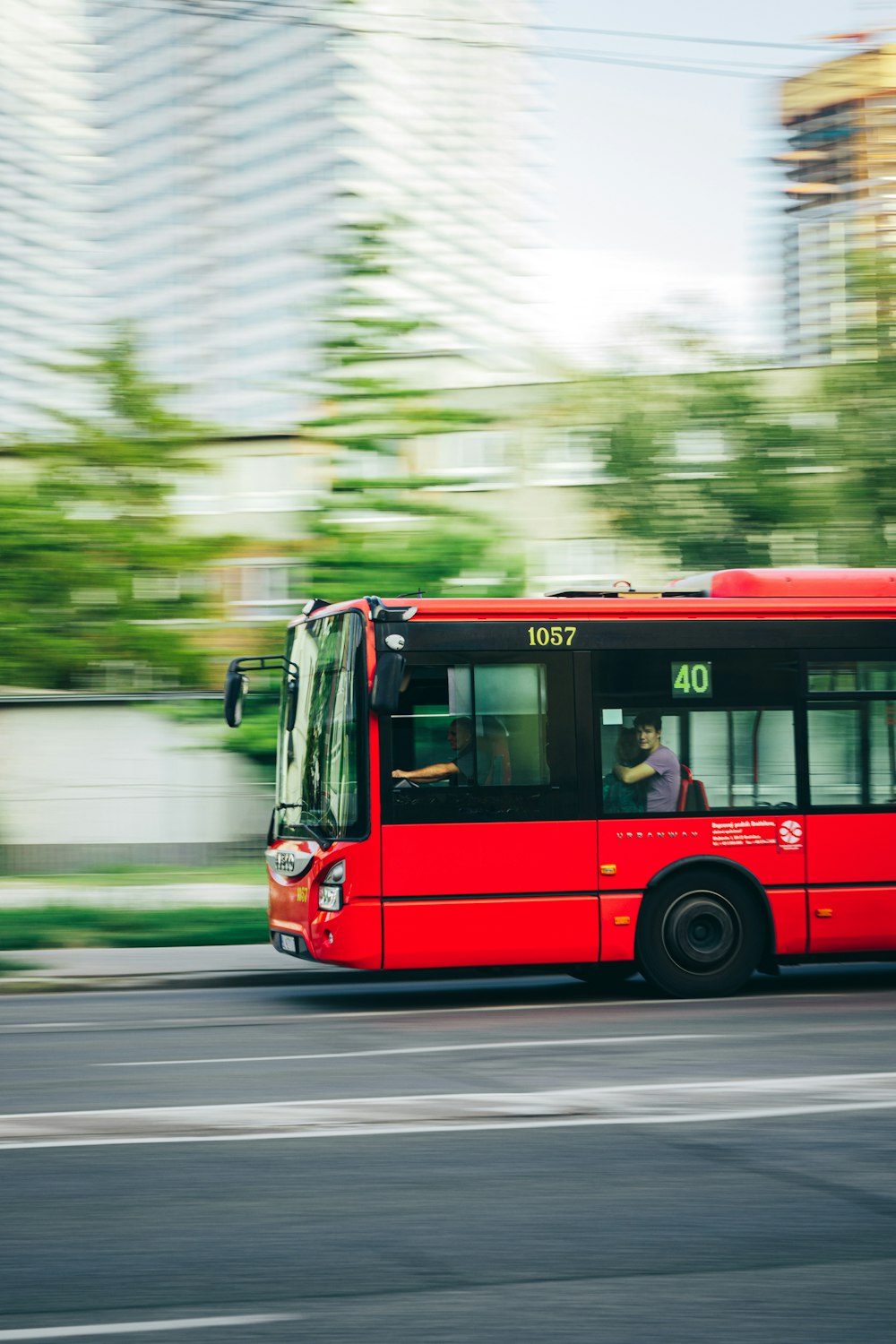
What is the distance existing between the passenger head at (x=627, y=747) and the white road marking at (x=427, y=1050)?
8.03 feet

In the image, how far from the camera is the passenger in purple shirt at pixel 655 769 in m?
11.8

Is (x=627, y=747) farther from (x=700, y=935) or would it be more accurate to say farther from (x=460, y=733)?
(x=700, y=935)

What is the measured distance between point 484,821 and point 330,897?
46.5 inches

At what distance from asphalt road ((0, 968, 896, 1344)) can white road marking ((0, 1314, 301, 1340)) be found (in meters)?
0.01

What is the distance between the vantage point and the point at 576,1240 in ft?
17.5

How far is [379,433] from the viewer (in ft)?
76.4

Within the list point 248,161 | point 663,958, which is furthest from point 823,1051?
A: point 248,161

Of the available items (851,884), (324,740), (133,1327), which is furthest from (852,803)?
(133,1327)

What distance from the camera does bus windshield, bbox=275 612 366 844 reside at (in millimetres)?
11375

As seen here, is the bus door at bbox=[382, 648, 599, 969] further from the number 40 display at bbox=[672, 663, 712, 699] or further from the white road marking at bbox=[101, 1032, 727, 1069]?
the white road marking at bbox=[101, 1032, 727, 1069]

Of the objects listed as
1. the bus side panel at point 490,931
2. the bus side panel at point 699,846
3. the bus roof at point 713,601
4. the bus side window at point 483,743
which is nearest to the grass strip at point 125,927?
the bus roof at point 713,601

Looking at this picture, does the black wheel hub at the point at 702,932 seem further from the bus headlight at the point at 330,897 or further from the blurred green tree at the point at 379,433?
the blurred green tree at the point at 379,433

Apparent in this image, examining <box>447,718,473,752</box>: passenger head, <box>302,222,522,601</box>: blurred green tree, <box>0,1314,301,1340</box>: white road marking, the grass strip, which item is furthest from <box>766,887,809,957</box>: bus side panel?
<box>302,222,522,601</box>: blurred green tree

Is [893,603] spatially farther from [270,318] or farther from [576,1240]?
[270,318]
